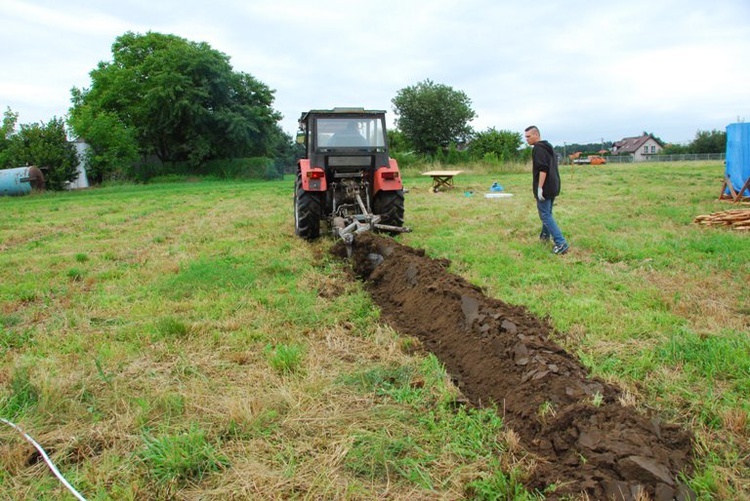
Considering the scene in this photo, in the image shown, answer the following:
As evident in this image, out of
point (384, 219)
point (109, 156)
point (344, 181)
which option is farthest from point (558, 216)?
point (109, 156)

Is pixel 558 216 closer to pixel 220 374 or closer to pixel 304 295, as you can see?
pixel 304 295

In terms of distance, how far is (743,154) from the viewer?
11250mm

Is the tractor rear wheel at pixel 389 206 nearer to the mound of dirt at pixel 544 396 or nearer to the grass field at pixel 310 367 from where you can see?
the grass field at pixel 310 367

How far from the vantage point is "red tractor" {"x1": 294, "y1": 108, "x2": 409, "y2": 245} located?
763 cm

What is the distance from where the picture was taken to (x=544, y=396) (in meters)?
2.65

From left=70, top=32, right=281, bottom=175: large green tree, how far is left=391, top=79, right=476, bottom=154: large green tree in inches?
395

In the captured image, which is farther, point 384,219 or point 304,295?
point 384,219

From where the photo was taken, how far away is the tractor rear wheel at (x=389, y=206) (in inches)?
311

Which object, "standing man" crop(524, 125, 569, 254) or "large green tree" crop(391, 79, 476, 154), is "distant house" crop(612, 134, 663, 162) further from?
"standing man" crop(524, 125, 569, 254)

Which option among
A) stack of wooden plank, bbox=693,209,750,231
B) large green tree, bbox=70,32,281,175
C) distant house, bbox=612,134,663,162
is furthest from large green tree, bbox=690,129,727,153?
stack of wooden plank, bbox=693,209,750,231

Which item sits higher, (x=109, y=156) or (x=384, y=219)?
(x=109, y=156)

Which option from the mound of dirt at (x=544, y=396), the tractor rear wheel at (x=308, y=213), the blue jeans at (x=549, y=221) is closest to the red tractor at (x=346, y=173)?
the tractor rear wheel at (x=308, y=213)

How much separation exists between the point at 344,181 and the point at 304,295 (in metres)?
3.61

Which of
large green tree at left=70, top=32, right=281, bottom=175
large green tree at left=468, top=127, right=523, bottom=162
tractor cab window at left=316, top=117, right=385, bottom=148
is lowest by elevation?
tractor cab window at left=316, top=117, right=385, bottom=148
